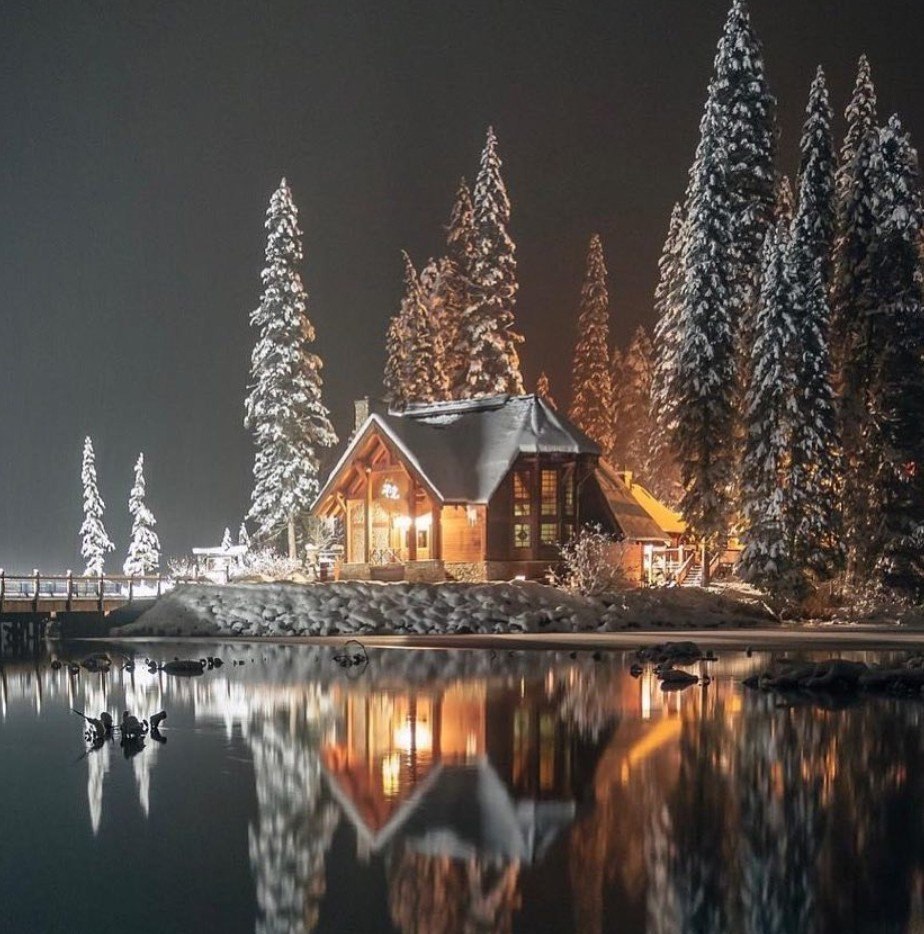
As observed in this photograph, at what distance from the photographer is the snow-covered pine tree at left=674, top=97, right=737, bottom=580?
4803cm

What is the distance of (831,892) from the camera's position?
10.0 m

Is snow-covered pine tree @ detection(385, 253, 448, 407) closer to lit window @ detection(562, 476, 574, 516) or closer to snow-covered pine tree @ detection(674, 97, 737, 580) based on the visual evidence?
lit window @ detection(562, 476, 574, 516)

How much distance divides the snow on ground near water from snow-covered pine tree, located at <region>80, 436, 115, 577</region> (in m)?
33.3

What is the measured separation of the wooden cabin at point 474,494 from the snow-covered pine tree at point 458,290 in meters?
13.6

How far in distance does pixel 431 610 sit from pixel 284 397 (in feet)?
67.0

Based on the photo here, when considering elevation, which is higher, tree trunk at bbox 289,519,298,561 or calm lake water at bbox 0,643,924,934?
tree trunk at bbox 289,519,298,561

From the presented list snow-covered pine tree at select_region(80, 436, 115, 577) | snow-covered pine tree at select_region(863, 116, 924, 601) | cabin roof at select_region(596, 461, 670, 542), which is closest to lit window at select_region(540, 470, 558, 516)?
cabin roof at select_region(596, 461, 670, 542)

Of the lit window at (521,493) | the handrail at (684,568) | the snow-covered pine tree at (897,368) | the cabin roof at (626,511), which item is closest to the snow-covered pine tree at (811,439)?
the snow-covered pine tree at (897,368)

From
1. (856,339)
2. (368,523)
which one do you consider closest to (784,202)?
(856,339)

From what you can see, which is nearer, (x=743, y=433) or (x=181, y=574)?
(x=743, y=433)

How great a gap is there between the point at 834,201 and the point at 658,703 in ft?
107

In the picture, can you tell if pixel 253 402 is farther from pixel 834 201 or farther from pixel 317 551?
pixel 834 201

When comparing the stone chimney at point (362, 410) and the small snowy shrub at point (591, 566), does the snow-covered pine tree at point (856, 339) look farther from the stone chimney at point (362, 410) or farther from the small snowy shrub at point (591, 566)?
the stone chimney at point (362, 410)

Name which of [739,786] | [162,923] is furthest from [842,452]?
[162,923]
